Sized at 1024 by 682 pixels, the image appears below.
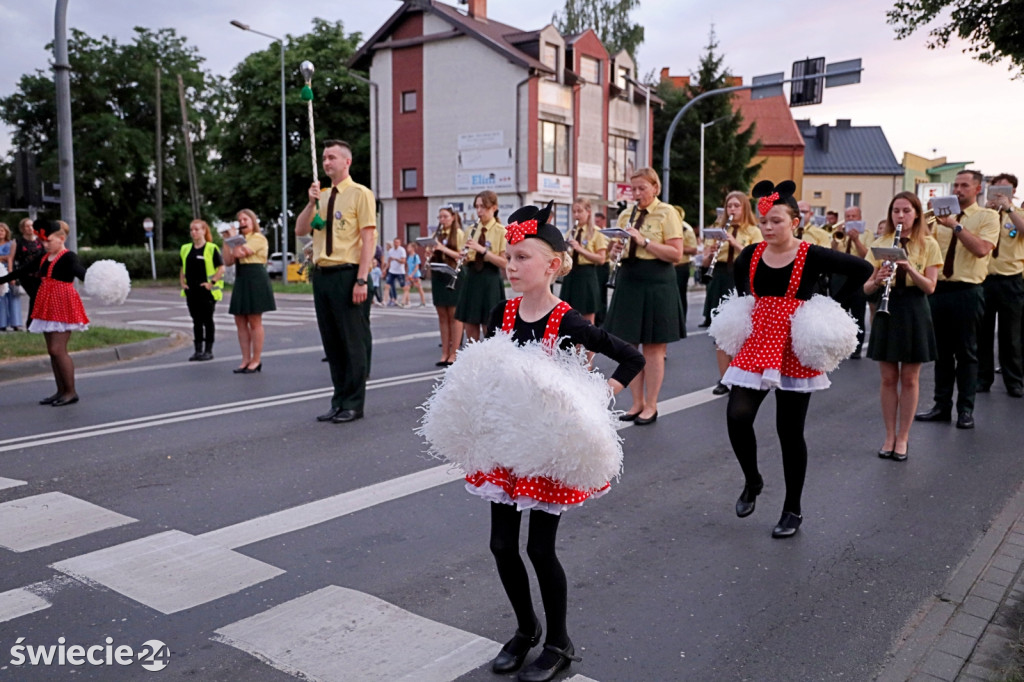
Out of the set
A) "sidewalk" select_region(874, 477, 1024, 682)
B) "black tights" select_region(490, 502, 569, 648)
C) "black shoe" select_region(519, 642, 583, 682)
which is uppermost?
"black tights" select_region(490, 502, 569, 648)

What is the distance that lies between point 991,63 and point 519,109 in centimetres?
2419

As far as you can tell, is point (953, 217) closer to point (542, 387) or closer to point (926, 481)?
point (926, 481)

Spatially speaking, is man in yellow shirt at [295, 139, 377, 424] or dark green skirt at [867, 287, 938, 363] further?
man in yellow shirt at [295, 139, 377, 424]

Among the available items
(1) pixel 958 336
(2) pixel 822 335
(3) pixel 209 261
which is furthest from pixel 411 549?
(3) pixel 209 261

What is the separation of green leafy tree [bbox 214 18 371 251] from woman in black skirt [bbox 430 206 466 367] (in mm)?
33765

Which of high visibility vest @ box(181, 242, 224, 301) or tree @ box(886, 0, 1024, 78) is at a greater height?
tree @ box(886, 0, 1024, 78)

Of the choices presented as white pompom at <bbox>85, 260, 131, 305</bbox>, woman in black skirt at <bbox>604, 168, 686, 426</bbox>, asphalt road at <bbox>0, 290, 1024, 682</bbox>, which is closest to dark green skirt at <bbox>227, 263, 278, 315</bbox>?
white pompom at <bbox>85, 260, 131, 305</bbox>

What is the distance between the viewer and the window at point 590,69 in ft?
137

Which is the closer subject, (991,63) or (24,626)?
(24,626)

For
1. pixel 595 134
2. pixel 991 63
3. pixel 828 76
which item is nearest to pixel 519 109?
pixel 595 134

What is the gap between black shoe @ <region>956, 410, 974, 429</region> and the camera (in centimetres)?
792

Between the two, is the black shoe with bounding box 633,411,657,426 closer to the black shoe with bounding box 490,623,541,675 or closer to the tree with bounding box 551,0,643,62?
the black shoe with bounding box 490,623,541,675

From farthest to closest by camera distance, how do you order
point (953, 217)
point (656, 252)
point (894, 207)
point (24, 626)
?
point (953, 217), point (656, 252), point (894, 207), point (24, 626)

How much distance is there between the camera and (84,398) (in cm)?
898
